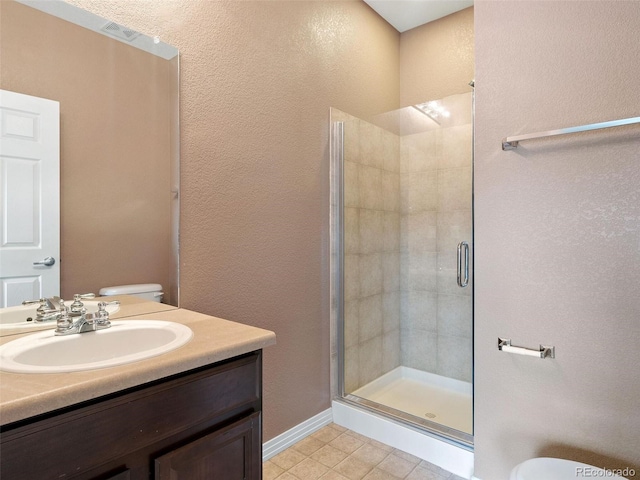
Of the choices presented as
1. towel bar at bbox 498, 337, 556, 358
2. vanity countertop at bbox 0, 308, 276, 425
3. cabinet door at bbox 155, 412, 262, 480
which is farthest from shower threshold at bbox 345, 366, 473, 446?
vanity countertop at bbox 0, 308, 276, 425

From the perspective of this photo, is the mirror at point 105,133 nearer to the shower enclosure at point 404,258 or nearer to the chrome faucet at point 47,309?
the chrome faucet at point 47,309

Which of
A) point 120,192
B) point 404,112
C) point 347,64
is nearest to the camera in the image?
point 120,192

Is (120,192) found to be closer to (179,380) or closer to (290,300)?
(179,380)

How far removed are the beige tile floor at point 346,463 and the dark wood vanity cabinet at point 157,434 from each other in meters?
0.82

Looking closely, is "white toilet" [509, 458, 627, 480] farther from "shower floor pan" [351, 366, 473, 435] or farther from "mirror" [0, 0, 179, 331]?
"mirror" [0, 0, 179, 331]

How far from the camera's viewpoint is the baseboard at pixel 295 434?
1.96m

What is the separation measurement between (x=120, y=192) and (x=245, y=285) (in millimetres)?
731

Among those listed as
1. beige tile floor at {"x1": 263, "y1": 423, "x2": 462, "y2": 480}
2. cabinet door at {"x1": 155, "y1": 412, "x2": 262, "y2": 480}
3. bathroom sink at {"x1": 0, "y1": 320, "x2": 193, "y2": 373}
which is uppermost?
bathroom sink at {"x1": 0, "y1": 320, "x2": 193, "y2": 373}

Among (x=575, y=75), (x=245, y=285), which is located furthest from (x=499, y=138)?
(x=245, y=285)

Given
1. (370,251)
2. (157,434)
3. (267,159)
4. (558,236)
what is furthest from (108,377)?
(370,251)

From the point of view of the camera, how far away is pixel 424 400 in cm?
252

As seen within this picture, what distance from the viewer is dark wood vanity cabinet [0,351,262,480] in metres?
0.73

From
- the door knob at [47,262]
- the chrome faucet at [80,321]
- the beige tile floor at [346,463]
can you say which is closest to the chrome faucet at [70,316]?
the chrome faucet at [80,321]

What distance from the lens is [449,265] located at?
2.62 meters
